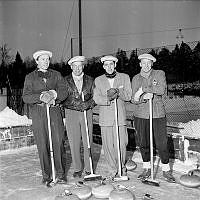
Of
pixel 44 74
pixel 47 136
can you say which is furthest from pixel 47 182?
pixel 44 74

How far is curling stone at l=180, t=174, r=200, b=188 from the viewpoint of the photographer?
133 inches

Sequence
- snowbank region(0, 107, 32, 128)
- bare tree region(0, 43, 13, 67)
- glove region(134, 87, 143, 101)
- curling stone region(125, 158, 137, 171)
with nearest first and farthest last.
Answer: glove region(134, 87, 143, 101) < curling stone region(125, 158, 137, 171) < snowbank region(0, 107, 32, 128) < bare tree region(0, 43, 13, 67)

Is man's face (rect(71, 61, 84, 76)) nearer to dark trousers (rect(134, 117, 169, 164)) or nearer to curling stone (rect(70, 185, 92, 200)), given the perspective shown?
dark trousers (rect(134, 117, 169, 164))

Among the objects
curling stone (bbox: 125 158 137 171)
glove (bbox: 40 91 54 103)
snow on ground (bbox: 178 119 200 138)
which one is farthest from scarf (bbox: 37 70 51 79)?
snow on ground (bbox: 178 119 200 138)

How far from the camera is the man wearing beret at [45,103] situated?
3.52m

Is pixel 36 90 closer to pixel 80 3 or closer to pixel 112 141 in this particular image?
pixel 112 141

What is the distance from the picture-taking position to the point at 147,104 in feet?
11.9

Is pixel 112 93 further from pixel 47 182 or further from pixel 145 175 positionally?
pixel 47 182

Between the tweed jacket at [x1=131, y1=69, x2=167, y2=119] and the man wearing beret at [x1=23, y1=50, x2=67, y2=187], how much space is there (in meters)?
0.90

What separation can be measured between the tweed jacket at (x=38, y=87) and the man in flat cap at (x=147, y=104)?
0.88 metres

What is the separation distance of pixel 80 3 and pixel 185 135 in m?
5.13

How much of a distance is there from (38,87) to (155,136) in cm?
150

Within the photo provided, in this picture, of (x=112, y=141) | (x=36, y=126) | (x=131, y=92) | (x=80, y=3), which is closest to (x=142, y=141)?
(x=112, y=141)

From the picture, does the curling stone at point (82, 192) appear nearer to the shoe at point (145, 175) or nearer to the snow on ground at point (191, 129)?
the shoe at point (145, 175)
